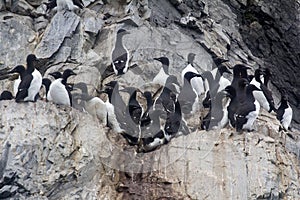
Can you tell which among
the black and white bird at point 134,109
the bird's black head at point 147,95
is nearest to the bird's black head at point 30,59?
the black and white bird at point 134,109

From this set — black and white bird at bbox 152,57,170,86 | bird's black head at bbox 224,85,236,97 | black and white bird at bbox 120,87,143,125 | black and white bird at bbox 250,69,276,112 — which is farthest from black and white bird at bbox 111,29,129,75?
black and white bird at bbox 250,69,276,112

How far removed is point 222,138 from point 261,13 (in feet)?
18.5

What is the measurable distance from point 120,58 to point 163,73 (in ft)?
2.98

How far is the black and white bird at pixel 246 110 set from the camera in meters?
16.4

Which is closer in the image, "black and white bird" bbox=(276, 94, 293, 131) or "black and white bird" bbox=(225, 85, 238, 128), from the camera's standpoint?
"black and white bird" bbox=(225, 85, 238, 128)

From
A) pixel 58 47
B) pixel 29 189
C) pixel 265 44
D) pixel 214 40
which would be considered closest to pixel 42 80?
pixel 58 47

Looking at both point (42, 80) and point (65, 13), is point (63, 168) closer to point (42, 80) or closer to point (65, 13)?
point (42, 80)

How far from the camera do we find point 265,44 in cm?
2123

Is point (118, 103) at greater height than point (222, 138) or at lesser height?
lesser

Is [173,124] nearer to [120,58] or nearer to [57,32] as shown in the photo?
[120,58]

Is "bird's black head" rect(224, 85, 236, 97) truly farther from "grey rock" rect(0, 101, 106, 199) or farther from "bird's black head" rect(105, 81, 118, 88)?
"grey rock" rect(0, 101, 106, 199)

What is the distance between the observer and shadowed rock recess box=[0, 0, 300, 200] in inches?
619

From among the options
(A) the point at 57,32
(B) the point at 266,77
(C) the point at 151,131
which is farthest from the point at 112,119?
(B) the point at 266,77

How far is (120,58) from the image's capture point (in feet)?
61.3
